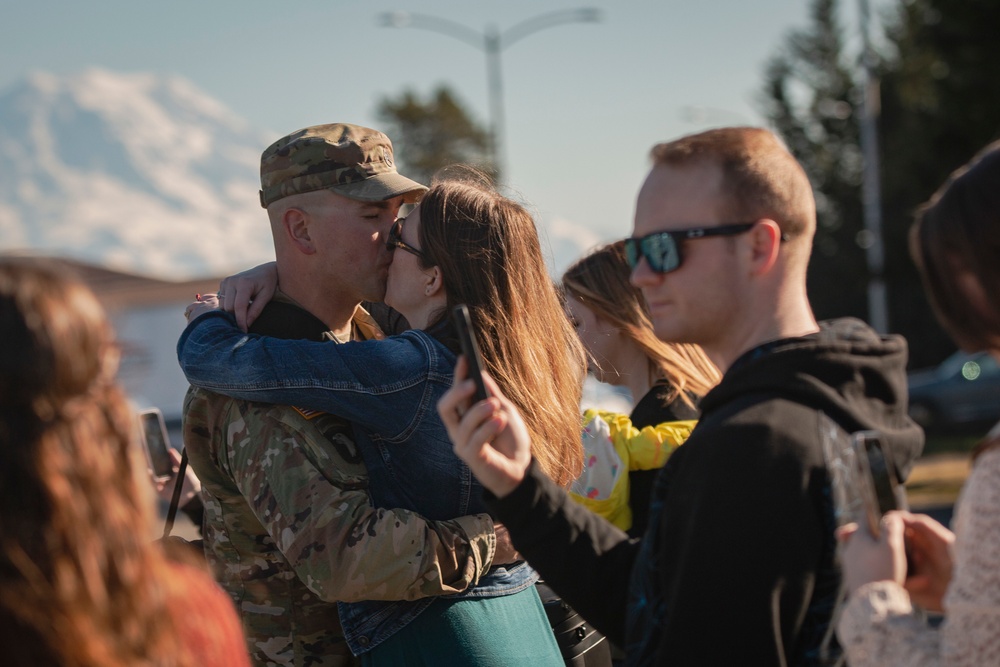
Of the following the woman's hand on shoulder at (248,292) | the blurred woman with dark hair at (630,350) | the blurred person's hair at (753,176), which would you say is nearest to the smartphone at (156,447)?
the woman's hand on shoulder at (248,292)

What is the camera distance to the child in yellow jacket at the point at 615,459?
3.89 m

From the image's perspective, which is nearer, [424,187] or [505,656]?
[505,656]

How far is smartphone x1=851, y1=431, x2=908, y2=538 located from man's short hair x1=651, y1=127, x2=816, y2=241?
520 mm

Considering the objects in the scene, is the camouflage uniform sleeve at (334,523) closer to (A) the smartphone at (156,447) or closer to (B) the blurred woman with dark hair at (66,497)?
(A) the smartphone at (156,447)

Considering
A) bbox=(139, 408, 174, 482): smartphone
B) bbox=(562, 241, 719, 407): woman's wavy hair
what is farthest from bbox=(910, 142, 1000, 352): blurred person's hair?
bbox=(139, 408, 174, 482): smartphone

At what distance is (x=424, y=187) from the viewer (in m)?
3.28

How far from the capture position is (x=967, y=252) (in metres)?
1.92

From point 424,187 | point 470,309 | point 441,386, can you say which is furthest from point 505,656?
point 424,187

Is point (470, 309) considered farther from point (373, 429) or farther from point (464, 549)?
point (464, 549)

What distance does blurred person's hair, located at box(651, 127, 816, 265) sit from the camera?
7.41 feet

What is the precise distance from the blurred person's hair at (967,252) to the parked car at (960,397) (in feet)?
71.7

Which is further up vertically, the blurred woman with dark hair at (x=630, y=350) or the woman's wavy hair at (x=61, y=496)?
the woman's wavy hair at (x=61, y=496)

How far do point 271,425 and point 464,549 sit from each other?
1.87 feet

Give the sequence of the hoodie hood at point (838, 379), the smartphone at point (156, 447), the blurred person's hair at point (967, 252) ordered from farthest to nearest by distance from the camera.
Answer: the smartphone at point (156, 447) → the hoodie hood at point (838, 379) → the blurred person's hair at point (967, 252)
